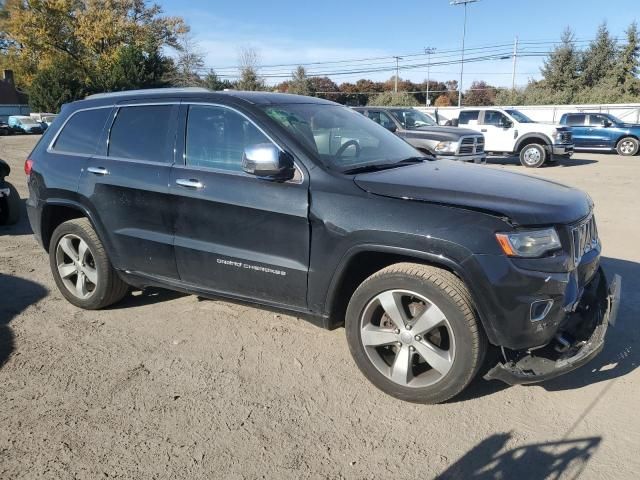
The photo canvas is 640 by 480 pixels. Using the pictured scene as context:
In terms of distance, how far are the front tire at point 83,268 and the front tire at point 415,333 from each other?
7.30 feet

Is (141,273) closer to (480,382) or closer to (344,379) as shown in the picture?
(344,379)

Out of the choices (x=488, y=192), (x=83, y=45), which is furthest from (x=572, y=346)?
(x=83, y=45)

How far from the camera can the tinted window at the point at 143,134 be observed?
387cm

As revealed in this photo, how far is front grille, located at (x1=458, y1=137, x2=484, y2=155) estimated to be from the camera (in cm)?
1281

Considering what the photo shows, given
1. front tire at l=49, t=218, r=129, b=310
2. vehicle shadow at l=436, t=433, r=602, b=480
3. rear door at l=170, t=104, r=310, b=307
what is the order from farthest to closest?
front tire at l=49, t=218, r=129, b=310, rear door at l=170, t=104, r=310, b=307, vehicle shadow at l=436, t=433, r=602, b=480

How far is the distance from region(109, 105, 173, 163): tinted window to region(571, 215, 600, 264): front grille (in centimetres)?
276

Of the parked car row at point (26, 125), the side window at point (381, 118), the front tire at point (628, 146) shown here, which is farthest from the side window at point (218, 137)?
the parked car row at point (26, 125)

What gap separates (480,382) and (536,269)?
0.97m

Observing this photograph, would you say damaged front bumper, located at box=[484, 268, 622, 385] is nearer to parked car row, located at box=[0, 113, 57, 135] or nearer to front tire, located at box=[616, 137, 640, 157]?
front tire, located at box=[616, 137, 640, 157]

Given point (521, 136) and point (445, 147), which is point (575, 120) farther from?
point (445, 147)

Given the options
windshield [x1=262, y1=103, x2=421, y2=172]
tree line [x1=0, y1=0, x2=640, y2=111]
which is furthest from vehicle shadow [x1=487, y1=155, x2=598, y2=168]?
tree line [x1=0, y1=0, x2=640, y2=111]

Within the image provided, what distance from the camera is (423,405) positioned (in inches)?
120

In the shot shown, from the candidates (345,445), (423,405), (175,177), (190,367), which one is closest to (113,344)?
(190,367)

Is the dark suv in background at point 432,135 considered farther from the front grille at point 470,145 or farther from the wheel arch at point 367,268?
the wheel arch at point 367,268
